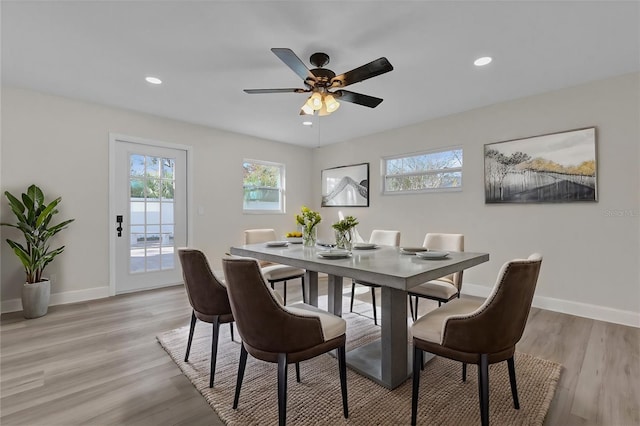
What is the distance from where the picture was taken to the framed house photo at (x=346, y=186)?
5207 millimetres

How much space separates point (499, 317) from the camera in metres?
1.37

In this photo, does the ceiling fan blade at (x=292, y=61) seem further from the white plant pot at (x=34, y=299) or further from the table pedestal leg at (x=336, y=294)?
the white plant pot at (x=34, y=299)

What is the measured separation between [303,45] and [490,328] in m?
2.34

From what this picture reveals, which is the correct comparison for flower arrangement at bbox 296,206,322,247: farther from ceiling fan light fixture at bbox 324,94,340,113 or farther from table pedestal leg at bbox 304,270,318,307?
ceiling fan light fixture at bbox 324,94,340,113

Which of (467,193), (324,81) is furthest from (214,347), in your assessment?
(467,193)

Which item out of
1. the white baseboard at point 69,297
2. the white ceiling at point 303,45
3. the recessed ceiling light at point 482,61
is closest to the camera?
the white ceiling at point 303,45

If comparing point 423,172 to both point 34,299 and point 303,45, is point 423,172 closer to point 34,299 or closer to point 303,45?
point 303,45

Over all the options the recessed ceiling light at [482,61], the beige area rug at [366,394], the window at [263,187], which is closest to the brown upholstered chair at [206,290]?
the beige area rug at [366,394]

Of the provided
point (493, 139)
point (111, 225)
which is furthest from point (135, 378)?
point (493, 139)

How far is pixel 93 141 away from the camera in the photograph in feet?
12.1

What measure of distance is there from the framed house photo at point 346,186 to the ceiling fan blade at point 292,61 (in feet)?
10.0

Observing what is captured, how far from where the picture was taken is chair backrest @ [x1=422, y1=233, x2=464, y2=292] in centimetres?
261

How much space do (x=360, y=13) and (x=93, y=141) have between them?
364cm

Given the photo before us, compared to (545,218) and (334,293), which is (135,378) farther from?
(545,218)
